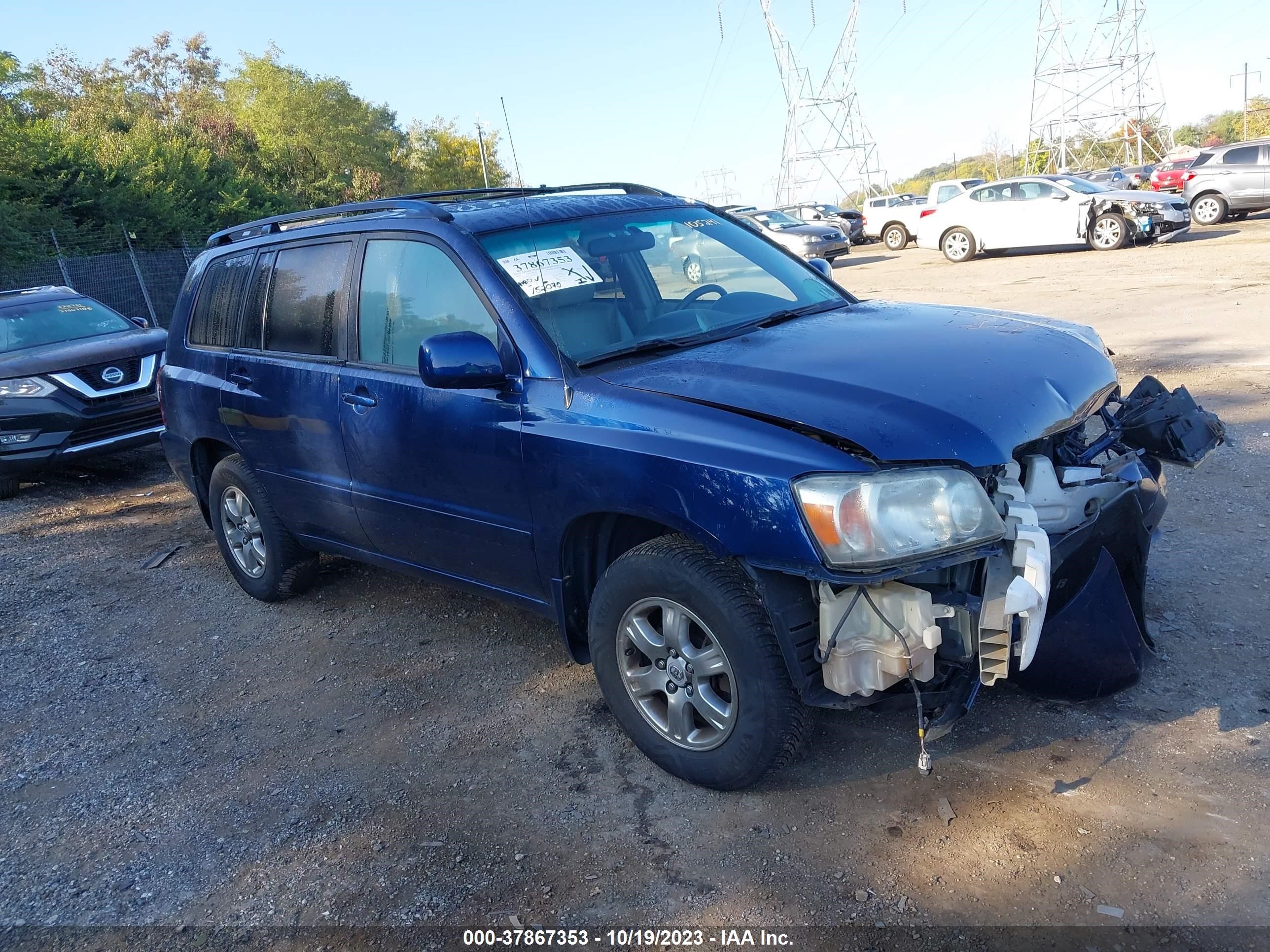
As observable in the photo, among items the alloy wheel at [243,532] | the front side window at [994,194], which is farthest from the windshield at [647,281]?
the front side window at [994,194]

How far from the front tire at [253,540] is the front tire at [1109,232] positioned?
735 inches

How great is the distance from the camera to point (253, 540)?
206 inches

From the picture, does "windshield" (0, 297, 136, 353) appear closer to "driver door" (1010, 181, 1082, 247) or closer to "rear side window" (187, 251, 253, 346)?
"rear side window" (187, 251, 253, 346)

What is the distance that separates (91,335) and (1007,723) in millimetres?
9074

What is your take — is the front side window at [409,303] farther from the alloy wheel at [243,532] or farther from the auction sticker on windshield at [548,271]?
the alloy wheel at [243,532]

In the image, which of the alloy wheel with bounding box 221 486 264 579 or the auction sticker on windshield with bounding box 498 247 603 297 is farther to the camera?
the alloy wheel with bounding box 221 486 264 579

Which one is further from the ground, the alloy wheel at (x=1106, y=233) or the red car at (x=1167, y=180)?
the red car at (x=1167, y=180)

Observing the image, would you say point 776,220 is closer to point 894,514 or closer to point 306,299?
point 306,299

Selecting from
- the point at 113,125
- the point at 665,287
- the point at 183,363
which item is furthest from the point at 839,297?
the point at 113,125

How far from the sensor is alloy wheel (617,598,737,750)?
3.01 meters

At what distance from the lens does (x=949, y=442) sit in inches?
107

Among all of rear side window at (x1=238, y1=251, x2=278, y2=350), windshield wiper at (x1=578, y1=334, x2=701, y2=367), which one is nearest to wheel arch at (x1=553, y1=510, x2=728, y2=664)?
windshield wiper at (x1=578, y1=334, x2=701, y2=367)

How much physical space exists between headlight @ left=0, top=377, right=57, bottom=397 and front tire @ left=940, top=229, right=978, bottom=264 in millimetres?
18126

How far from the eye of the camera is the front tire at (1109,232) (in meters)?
19.2
